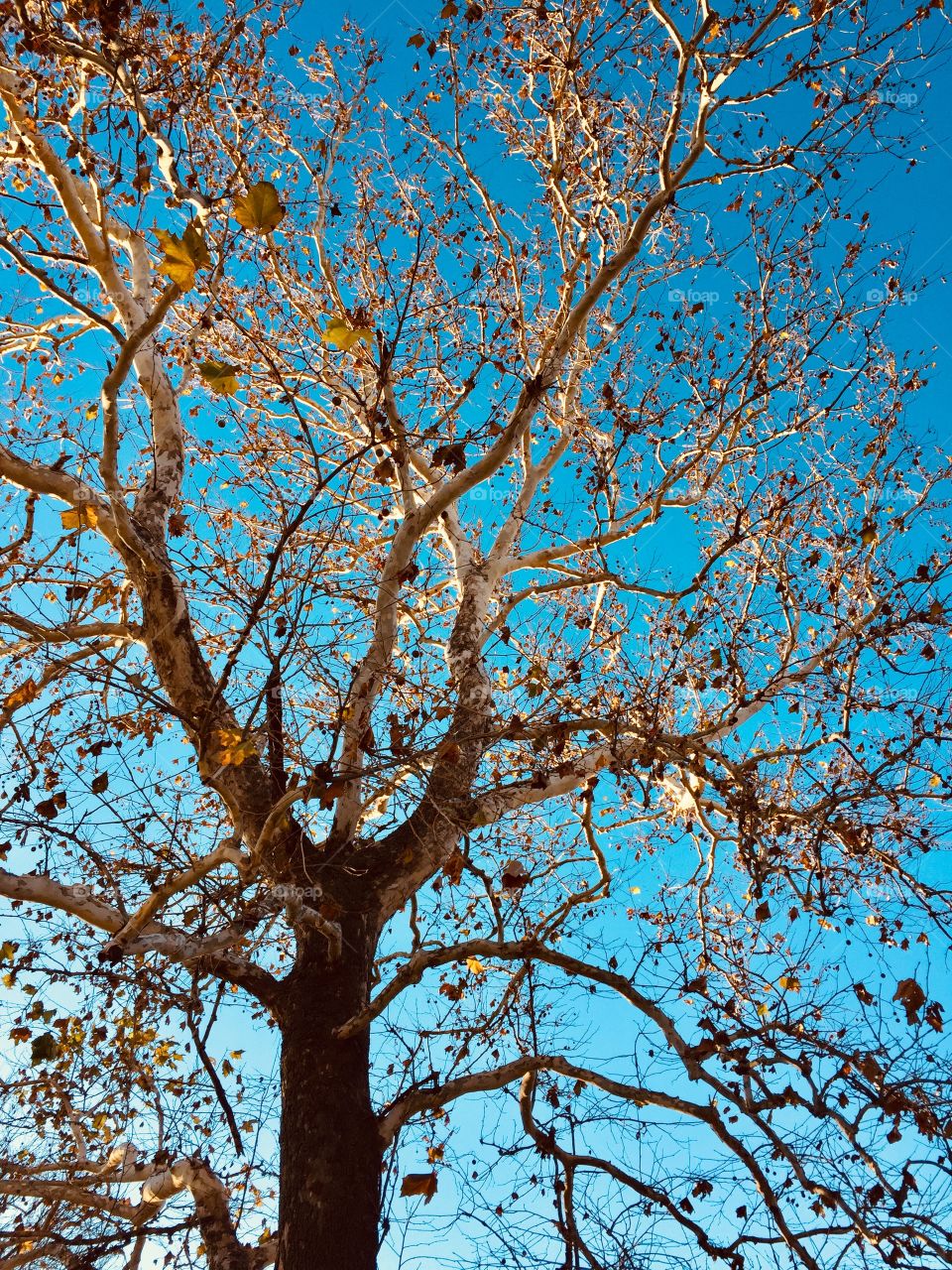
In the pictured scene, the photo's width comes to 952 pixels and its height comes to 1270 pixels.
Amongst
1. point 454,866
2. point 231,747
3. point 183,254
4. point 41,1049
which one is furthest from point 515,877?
point 183,254

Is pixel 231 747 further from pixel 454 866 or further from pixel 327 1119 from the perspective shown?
pixel 327 1119

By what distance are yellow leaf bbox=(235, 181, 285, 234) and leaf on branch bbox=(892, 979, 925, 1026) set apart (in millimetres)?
3893

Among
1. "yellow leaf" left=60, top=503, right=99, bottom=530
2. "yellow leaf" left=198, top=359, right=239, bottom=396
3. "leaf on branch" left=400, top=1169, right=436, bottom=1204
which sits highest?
"yellow leaf" left=60, top=503, right=99, bottom=530

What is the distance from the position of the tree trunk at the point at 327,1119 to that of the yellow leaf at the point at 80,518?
2273 mm

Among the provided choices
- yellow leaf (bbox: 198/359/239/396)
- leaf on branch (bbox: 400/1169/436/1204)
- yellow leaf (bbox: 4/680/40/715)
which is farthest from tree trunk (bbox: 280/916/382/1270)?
yellow leaf (bbox: 198/359/239/396)

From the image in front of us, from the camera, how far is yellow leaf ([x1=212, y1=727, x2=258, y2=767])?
11.6 feet

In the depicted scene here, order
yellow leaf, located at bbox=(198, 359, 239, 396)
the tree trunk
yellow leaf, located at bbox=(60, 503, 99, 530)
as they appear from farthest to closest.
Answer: yellow leaf, located at bbox=(60, 503, 99, 530)
the tree trunk
yellow leaf, located at bbox=(198, 359, 239, 396)

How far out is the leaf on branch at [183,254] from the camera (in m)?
2.24

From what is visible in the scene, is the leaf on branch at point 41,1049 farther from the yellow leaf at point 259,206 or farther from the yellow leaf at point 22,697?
the yellow leaf at point 259,206

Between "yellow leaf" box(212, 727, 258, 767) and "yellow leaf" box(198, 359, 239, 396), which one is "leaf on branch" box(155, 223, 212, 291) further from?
"yellow leaf" box(212, 727, 258, 767)

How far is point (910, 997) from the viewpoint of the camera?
3.79m

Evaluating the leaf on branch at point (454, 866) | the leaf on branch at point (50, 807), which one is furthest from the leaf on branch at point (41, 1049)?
the leaf on branch at point (454, 866)

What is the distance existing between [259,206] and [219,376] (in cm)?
50

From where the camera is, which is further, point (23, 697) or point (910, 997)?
point (23, 697)
